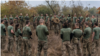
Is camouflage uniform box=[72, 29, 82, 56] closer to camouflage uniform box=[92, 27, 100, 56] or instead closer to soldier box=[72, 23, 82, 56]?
soldier box=[72, 23, 82, 56]

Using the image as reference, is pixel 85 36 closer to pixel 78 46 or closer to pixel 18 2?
pixel 78 46

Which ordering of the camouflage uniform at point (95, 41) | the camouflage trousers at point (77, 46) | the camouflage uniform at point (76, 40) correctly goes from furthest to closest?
the camouflage uniform at point (95, 41) → the camouflage trousers at point (77, 46) → the camouflage uniform at point (76, 40)

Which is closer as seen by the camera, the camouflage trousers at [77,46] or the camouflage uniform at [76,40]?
the camouflage uniform at [76,40]

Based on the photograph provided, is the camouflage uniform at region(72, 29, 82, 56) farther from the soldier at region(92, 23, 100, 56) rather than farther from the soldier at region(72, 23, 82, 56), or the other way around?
the soldier at region(92, 23, 100, 56)

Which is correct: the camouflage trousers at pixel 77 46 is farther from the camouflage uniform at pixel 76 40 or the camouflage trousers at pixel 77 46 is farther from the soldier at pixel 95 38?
the soldier at pixel 95 38

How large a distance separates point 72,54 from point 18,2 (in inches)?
861

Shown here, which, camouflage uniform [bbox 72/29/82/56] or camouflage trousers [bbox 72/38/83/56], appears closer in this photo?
camouflage uniform [bbox 72/29/82/56]

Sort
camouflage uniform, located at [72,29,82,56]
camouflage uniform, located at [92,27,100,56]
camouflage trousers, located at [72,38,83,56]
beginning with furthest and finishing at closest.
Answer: camouflage uniform, located at [92,27,100,56]
camouflage trousers, located at [72,38,83,56]
camouflage uniform, located at [72,29,82,56]

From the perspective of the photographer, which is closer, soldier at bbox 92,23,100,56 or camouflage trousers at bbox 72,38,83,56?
camouflage trousers at bbox 72,38,83,56

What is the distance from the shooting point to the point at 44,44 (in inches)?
186

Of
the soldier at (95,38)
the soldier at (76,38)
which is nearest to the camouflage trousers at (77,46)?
the soldier at (76,38)

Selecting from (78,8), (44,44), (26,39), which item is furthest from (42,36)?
(78,8)

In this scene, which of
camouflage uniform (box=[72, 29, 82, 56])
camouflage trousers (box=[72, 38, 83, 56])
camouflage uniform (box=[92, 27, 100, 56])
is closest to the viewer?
camouflage uniform (box=[72, 29, 82, 56])

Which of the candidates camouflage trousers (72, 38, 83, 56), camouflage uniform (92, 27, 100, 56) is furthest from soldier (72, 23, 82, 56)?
camouflage uniform (92, 27, 100, 56)
